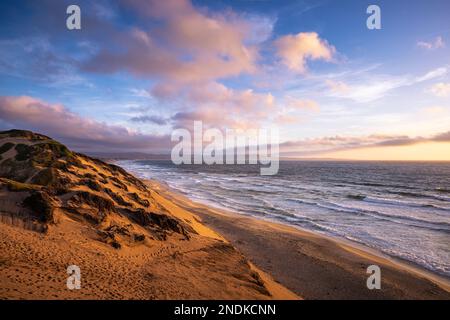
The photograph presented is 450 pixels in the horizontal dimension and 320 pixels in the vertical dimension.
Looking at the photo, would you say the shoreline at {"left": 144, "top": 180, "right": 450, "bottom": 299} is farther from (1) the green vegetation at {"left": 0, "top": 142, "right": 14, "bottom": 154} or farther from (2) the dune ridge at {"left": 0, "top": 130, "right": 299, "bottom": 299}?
(1) the green vegetation at {"left": 0, "top": 142, "right": 14, "bottom": 154}

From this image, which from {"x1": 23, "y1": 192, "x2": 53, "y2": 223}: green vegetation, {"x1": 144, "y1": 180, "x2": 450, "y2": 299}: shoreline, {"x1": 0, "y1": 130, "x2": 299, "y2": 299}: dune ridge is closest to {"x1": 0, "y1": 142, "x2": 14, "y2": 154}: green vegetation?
{"x1": 0, "y1": 130, "x2": 299, "y2": 299}: dune ridge

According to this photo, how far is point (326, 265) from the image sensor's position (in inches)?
595

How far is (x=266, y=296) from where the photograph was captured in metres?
10.2

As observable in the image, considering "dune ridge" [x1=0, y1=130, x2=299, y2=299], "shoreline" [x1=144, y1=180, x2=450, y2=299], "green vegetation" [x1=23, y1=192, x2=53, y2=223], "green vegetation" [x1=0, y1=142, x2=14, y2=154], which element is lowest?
"shoreline" [x1=144, y1=180, x2=450, y2=299]

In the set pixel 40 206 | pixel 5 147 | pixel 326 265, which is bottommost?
pixel 326 265

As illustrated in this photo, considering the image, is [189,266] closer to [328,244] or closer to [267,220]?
[328,244]

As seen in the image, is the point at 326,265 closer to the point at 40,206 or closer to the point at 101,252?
the point at 101,252

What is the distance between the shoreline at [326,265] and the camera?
12.4 meters

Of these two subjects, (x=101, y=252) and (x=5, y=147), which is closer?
(x=101, y=252)

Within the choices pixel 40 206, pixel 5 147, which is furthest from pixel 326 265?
pixel 5 147

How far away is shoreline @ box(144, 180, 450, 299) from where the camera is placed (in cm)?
1236

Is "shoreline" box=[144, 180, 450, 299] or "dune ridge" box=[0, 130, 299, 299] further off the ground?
"dune ridge" box=[0, 130, 299, 299]
